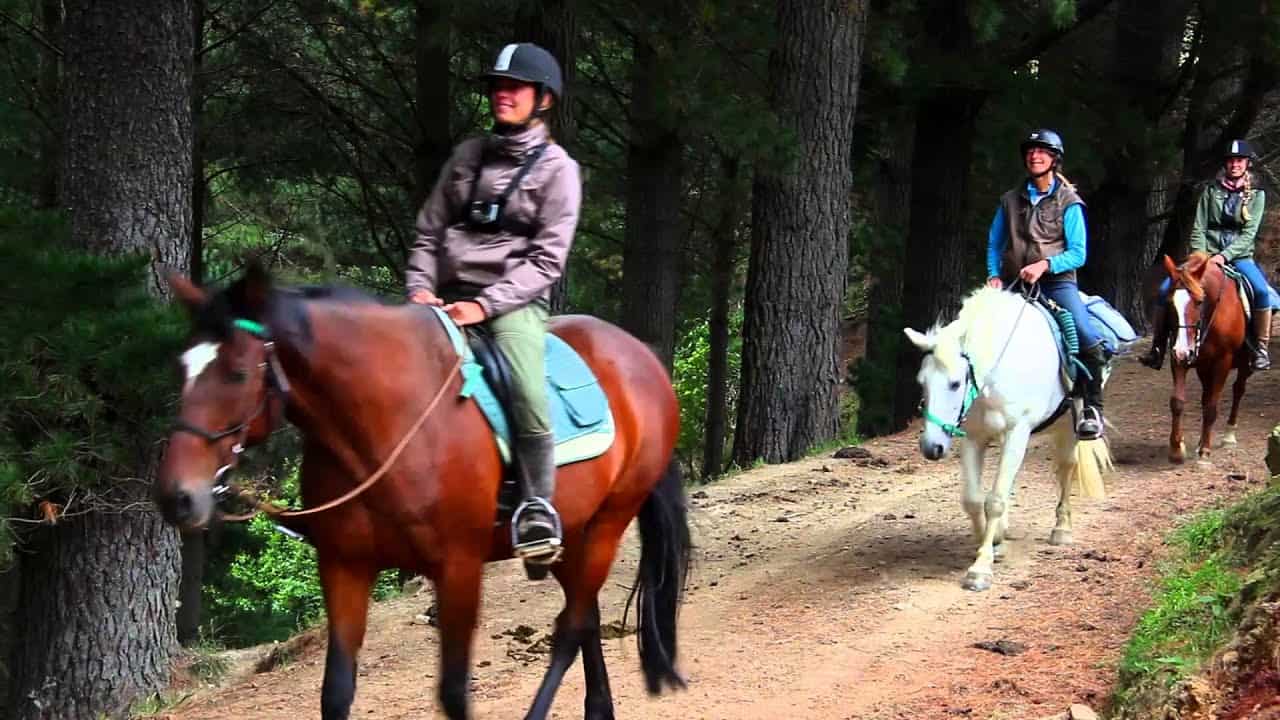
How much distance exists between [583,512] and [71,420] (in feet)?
11.9

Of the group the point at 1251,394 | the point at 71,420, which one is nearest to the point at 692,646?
the point at 71,420

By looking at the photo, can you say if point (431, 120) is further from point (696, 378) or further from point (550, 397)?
point (696, 378)

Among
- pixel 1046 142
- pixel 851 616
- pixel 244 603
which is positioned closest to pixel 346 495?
pixel 851 616

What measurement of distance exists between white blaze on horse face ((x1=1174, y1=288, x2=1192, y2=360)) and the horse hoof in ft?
13.9

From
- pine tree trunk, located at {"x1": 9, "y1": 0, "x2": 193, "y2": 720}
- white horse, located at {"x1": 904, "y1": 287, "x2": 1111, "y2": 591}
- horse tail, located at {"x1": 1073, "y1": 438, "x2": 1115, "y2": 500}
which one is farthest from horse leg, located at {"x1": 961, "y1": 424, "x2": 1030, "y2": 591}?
pine tree trunk, located at {"x1": 9, "y1": 0, "x2": 193, "y2": 720}

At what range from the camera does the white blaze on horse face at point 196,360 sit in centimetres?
386

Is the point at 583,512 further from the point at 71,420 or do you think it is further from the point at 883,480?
the point at 883,480

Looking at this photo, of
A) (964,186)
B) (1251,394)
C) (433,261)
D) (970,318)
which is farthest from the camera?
(964,186)

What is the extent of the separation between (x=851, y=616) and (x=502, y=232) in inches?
142

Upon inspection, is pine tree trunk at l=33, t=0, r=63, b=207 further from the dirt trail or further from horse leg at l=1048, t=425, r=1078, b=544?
horse leg at l=1048, t=425, r=1078, b=544

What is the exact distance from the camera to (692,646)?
23.4 ft

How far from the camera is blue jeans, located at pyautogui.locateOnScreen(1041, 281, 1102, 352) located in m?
8.16

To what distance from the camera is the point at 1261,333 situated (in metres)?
11.4

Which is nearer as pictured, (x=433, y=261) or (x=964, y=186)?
(x=433, y=261)
